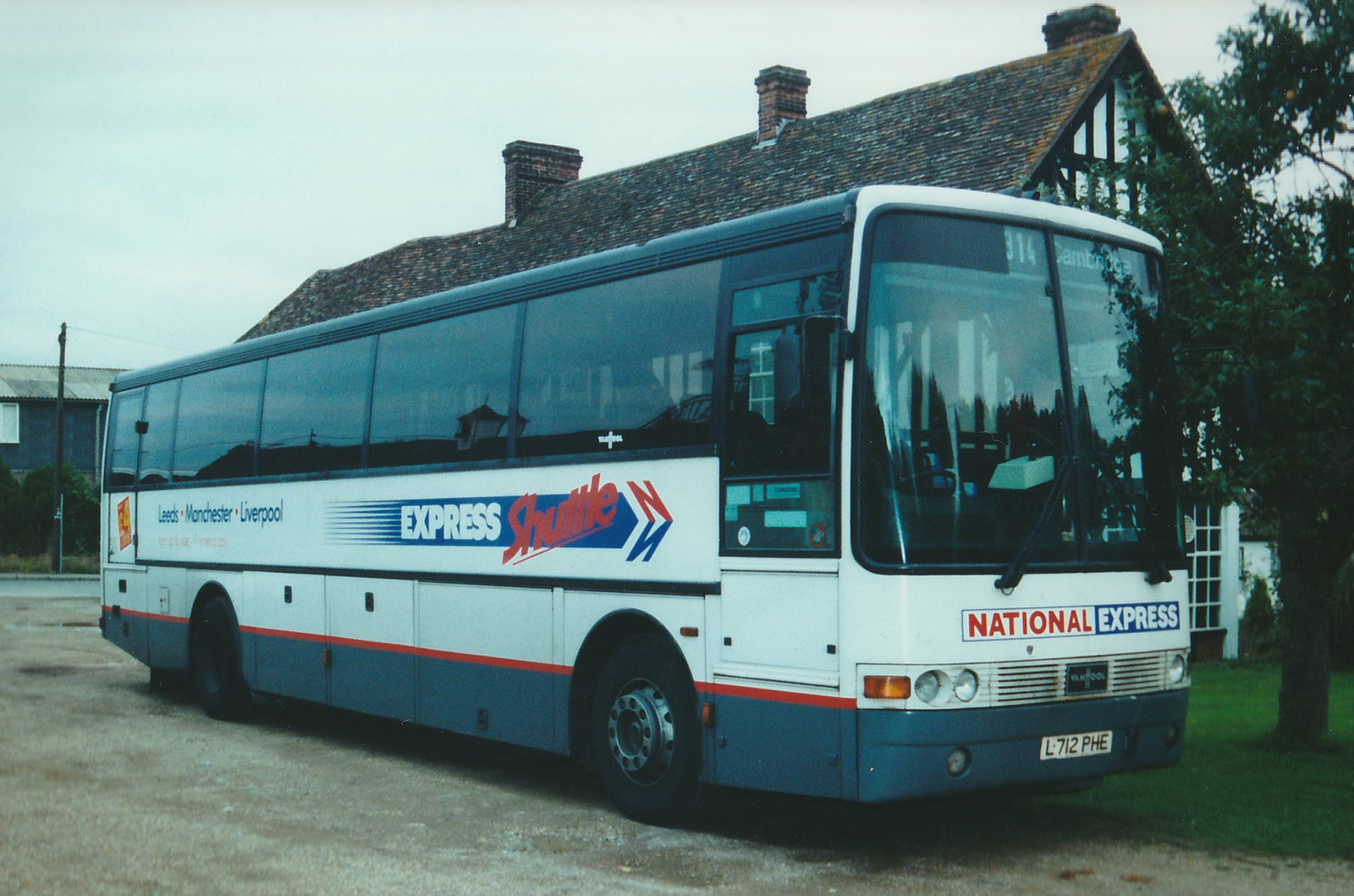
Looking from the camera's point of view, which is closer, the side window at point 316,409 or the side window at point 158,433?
the side window at point 316,409

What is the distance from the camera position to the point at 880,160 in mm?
24109

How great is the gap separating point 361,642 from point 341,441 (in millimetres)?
1638

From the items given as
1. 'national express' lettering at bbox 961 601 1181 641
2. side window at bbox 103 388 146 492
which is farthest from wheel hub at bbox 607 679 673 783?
side window at bbox 103 388 146 492

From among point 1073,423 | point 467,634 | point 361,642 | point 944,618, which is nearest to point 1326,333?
point 1073,423

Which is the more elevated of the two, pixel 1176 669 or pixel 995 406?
pixel 995 406

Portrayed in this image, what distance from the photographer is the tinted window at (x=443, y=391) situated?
10422 mm

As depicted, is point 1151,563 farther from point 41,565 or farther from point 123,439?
point 41,565

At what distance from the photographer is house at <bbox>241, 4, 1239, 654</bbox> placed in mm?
22172

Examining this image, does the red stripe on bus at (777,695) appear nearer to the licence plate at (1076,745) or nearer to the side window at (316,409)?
the licence plate at (1076,745)

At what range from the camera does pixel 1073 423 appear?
25.8 ft

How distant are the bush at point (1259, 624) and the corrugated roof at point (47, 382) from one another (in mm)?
55502

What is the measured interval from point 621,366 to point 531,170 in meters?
27.8

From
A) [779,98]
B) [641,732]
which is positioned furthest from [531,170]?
[641,732]

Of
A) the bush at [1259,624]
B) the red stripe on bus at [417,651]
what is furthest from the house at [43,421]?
the red stripe on bus at [417,651]
